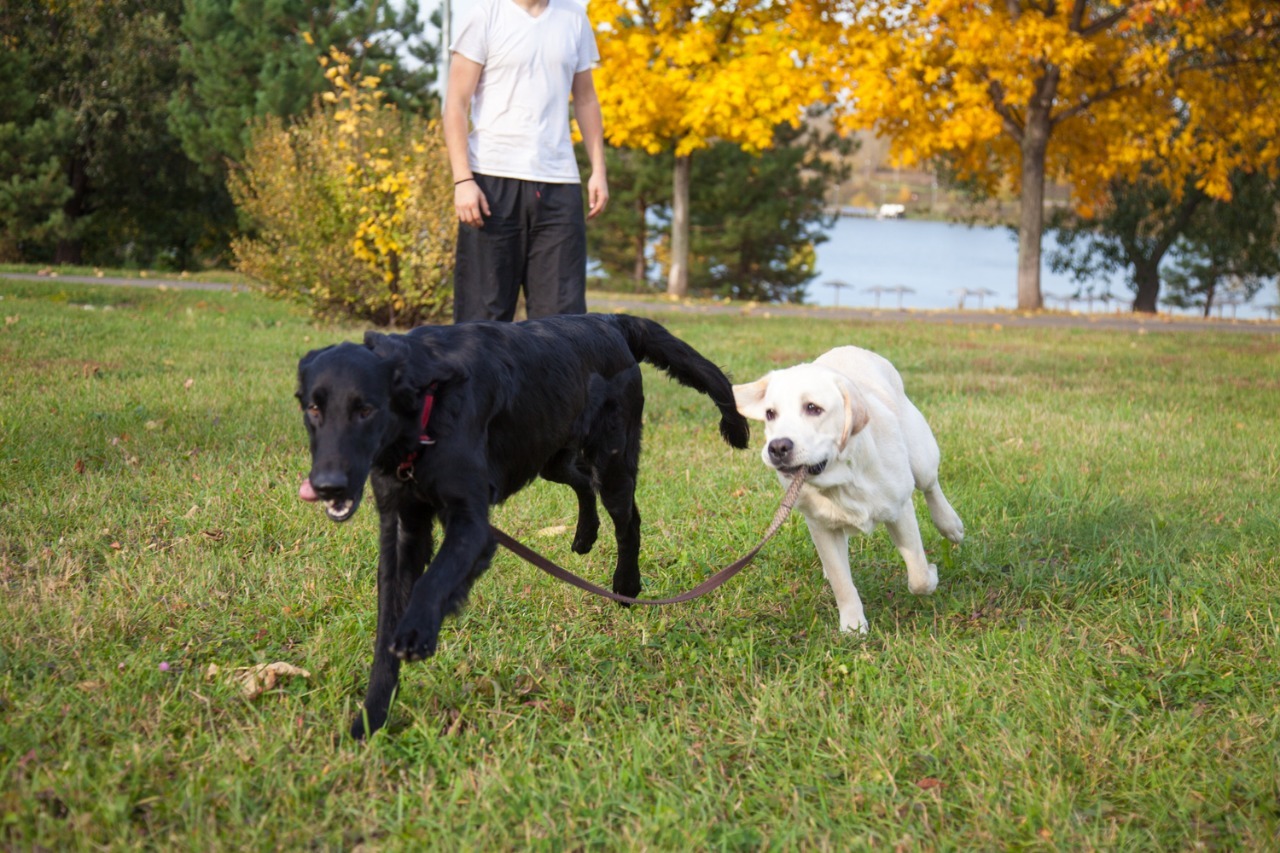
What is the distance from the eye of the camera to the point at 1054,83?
18.9m

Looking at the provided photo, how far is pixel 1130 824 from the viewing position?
260cm

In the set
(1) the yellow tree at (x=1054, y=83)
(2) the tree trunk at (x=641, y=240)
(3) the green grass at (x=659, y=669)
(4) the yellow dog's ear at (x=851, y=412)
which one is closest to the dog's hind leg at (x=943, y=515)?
(3) the green grass at (x=659, y=669)

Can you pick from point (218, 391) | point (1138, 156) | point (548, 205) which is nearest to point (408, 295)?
point (218, 391)

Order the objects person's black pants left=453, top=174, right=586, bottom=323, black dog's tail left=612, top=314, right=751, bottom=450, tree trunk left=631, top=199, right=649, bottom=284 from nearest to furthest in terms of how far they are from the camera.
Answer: black dog's tail left=612, top=314, right=751, bottom=450
person's black pants left=453, top=174, right=586, bottom=323
tree trunk left=631, top=199, right=649, bottom=284

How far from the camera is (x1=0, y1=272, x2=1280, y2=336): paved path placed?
17.1m

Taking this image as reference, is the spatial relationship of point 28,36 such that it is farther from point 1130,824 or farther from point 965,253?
point 965,253

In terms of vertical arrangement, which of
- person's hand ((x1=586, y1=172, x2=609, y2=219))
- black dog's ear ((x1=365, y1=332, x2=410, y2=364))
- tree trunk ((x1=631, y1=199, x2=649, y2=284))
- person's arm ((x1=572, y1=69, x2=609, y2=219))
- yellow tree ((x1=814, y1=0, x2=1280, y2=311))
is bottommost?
black dog's ear ((x1=365, y1=332, x2=410, y2=364))

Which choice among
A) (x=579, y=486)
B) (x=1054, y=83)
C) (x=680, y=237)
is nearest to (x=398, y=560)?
(x=579, y=486)

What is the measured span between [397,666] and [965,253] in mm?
83060

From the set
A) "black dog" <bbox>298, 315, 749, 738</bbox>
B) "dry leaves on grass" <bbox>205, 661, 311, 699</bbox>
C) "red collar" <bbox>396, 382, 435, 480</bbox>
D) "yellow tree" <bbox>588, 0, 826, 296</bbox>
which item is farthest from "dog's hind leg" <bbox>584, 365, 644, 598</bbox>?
"yellow tree" <bbox>588, 0, 826, 296</bbox>

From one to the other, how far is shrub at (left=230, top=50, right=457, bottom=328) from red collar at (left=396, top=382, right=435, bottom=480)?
889 cm

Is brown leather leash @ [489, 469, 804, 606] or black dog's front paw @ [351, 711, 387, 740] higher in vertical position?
brown leather leash @ [489, 469, 804, 606]

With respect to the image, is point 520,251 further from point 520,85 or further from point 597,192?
point 520,85

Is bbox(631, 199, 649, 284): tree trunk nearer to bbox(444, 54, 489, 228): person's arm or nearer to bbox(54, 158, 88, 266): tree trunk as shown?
bbox(54, 158, 88, 266): tree trunk
